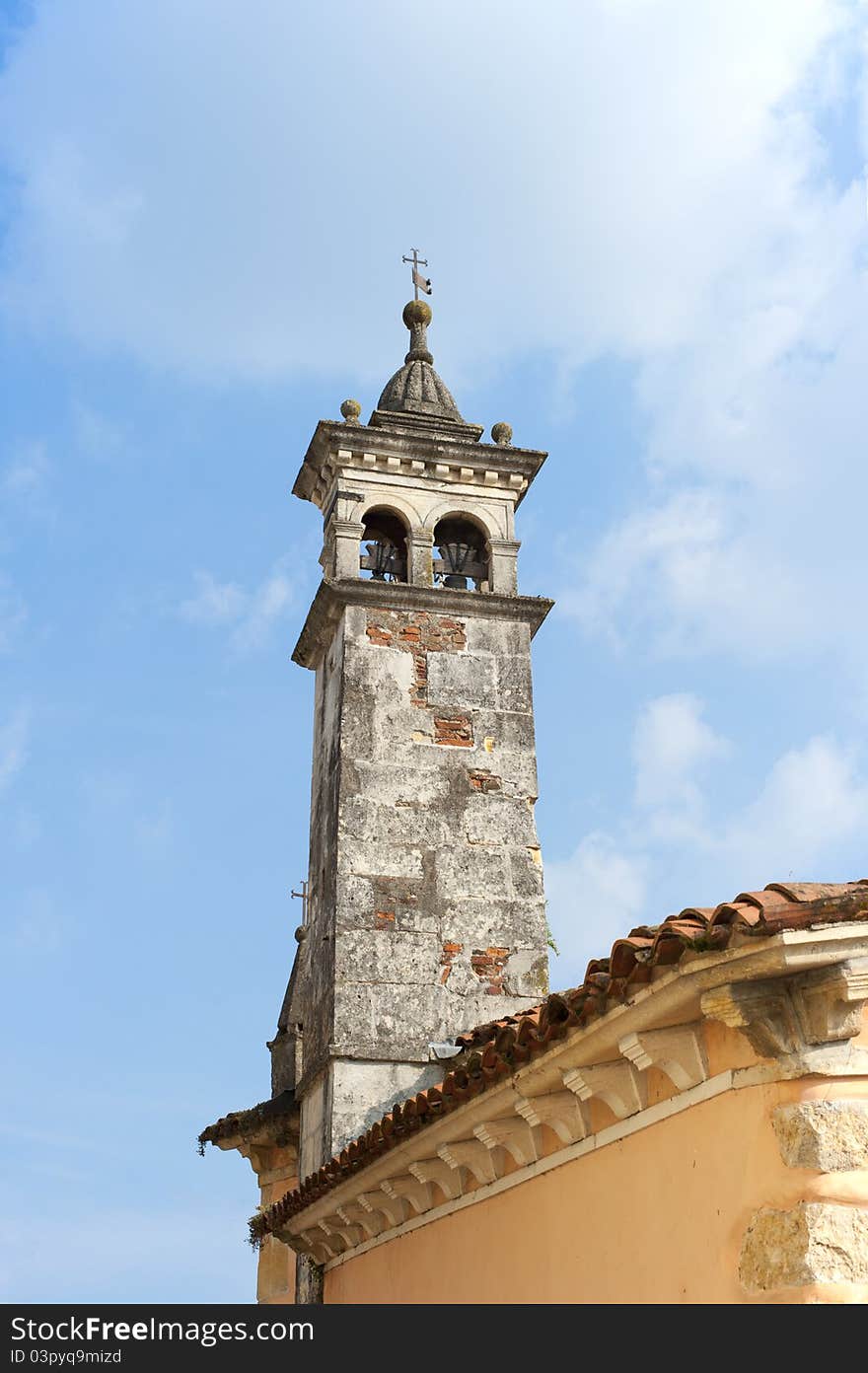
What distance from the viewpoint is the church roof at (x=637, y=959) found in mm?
4484

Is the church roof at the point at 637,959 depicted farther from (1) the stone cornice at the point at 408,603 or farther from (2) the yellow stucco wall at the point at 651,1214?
(1) the stone cornice at the point at 408,603

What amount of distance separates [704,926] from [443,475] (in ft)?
26.5

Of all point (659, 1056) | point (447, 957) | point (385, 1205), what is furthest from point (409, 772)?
point (659, 1056)

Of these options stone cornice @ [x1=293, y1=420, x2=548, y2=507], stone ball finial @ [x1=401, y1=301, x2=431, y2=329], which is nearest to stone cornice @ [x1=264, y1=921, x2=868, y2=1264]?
stone cornice @ [x1=293, y1=420, x2=548, y2=507]

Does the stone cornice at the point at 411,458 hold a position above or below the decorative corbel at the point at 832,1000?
above

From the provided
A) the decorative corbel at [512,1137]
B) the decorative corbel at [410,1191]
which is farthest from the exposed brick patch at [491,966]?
the decorative corbel at [512,1137]

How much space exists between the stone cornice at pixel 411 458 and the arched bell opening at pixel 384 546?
0.46m

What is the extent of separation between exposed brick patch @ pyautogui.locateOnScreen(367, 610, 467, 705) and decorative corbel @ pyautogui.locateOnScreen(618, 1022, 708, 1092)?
6.21 meters

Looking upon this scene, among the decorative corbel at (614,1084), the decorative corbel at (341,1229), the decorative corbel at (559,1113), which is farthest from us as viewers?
the decorative corbel at (341,1229)

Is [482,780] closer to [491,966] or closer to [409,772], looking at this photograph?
[409,772]

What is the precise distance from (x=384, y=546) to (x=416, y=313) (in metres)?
3.12
